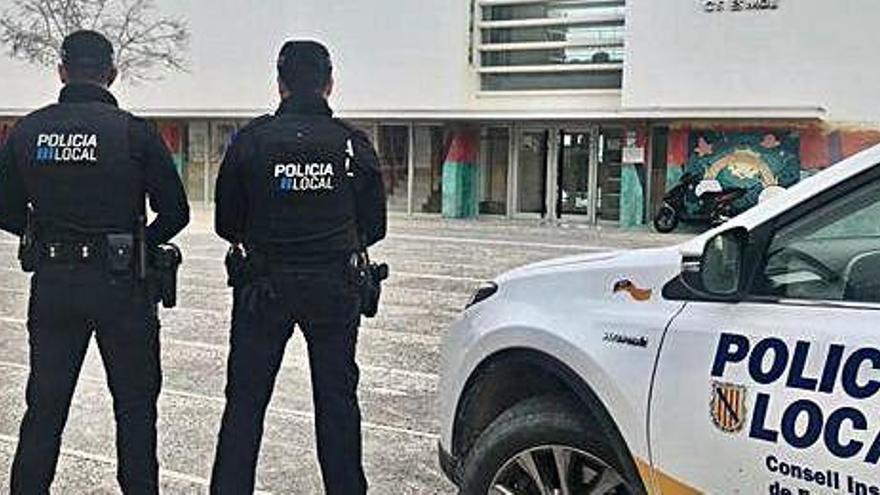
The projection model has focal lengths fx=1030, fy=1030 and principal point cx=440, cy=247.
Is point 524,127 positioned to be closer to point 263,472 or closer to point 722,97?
point 722,97

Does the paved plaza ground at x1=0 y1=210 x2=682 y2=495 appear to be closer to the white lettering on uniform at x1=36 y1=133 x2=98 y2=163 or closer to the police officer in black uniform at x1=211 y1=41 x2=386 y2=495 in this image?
the police officer in black uniform at x1=211 y1=41 x2=386 y2=495

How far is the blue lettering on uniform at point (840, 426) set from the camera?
7.80 ft

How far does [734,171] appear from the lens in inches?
969

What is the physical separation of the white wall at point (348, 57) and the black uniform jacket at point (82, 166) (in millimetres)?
23130

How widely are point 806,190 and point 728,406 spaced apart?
0.61m

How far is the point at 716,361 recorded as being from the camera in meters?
2.72

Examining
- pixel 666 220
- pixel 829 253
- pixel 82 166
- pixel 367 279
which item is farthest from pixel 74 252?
pixel 666 220

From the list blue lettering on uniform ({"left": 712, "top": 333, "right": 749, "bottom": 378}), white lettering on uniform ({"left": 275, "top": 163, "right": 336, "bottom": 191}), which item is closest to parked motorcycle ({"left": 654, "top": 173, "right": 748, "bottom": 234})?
white lettering on uniform ({"left": 275, "top": 163, "right": 336, "bottom": 191})

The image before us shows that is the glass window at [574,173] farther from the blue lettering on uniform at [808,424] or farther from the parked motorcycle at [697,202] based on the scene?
the blue lettering on uniform at [808,424]

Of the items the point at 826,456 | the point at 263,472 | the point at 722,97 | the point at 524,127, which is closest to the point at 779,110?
the point at 722,97

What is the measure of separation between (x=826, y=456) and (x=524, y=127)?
25.5 meters

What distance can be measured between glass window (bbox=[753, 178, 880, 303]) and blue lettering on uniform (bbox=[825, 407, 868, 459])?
0.32 m

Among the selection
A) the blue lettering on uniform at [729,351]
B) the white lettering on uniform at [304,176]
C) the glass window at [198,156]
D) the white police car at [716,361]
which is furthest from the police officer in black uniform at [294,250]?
the glass window at [198,156]

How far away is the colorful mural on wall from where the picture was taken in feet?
78.8
